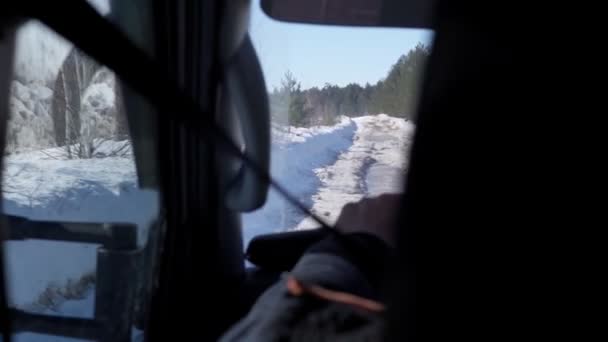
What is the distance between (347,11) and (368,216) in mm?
446

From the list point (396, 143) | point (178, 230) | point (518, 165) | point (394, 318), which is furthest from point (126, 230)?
point (518, 165)

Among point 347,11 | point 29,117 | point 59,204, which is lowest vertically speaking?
point 59,204

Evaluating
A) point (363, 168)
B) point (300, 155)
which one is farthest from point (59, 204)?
point (363, 168)

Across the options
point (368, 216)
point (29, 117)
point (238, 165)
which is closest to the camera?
point (29, 117)

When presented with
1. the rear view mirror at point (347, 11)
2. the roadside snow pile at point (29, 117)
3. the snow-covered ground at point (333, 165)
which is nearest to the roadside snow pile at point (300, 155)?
the snow-covered ground at point (333, 165)

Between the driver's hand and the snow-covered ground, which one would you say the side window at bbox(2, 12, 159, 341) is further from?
the driver's hand

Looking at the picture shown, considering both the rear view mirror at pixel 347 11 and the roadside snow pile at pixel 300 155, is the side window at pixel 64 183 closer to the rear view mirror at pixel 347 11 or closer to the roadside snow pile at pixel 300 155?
the roadside snow pile at pixel 300 155

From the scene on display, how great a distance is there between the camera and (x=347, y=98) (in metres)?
1.43

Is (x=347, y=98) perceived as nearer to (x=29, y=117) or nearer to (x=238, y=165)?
(x=238, y=165)

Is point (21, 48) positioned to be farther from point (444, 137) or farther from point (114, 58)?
point (444, 137)

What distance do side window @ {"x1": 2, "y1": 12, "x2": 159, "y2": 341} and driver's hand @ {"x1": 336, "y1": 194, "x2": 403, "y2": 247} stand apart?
430mm

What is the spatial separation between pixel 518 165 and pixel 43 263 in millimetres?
970

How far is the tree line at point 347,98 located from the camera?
129cm

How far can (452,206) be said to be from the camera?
68 centimetres
